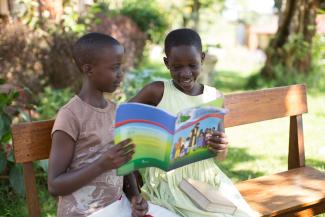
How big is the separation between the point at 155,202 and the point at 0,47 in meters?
3.71

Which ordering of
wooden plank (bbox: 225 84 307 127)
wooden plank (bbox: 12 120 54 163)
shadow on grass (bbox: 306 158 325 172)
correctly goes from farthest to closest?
shadow on grass (bbox: 306 158 325 172), wooden plank (bbox: 225 84 307 127), wooden plank (bbox: 12 120 54 163)

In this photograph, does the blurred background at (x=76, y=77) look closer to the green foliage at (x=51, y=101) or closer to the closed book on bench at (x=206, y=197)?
the green foliage at (x=51, y=101)

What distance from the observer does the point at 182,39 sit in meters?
2.26

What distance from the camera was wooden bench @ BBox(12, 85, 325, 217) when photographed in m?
2.18

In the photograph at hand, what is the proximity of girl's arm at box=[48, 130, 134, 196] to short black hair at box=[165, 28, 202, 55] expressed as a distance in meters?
0.70

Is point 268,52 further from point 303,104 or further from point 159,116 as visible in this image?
point 159,116

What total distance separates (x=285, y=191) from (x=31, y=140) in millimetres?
1553

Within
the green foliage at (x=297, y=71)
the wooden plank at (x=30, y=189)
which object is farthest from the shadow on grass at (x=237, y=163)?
the green foliage at (x=297, y=71)

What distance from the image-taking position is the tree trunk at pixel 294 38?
9.03 meters

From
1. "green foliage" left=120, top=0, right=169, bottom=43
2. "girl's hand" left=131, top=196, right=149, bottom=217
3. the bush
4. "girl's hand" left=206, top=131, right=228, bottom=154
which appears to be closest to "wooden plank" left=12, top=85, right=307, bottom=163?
"girl's hand" left=206, top=131, right=228, bottom=154

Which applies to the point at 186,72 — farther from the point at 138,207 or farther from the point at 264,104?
the point at 264,104

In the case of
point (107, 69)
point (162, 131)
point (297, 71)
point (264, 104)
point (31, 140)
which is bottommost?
point (297, 71)

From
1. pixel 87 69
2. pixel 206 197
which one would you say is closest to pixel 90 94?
pixel 87 69

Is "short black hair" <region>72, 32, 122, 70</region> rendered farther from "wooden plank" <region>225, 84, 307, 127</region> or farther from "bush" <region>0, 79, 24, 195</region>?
"bush" <region>0, 79, 24, 195</region>
